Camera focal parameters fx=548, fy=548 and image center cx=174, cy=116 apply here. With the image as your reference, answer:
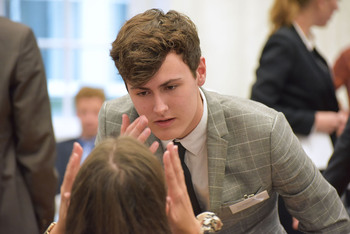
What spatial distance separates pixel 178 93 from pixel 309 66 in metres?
1.41

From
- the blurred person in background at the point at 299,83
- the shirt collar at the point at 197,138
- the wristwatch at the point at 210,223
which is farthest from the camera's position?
the blurred person in background at the point at 299,83

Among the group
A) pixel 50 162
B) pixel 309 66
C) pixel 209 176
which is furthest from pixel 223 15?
pixel 209 176

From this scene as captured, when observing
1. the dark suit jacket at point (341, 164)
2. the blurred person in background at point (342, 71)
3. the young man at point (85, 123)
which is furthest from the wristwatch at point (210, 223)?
the young man at point (85, 123)

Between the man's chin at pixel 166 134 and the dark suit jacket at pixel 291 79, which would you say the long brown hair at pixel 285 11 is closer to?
the dark suit jacket at pixel 291 79

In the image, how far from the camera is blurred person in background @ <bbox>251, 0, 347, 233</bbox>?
3.01 m

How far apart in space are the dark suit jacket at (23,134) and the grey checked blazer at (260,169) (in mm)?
613

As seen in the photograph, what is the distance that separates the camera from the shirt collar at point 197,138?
2102 mm

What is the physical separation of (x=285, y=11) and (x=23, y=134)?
1.65m

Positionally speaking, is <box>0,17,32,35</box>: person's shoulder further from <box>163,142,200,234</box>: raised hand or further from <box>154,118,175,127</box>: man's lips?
<box>163,142,200,234</box>: raised hand

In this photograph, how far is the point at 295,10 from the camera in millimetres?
3156


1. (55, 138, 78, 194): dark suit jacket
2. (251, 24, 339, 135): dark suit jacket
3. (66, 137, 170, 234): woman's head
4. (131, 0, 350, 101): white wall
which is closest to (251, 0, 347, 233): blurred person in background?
(251, 24, 339, 135): dark suit jacket

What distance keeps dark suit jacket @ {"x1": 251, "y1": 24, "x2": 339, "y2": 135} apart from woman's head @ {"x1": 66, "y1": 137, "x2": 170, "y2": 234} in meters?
1.86

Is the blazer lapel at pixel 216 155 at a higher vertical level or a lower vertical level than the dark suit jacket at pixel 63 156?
higher

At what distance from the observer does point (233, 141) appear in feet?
6.77
